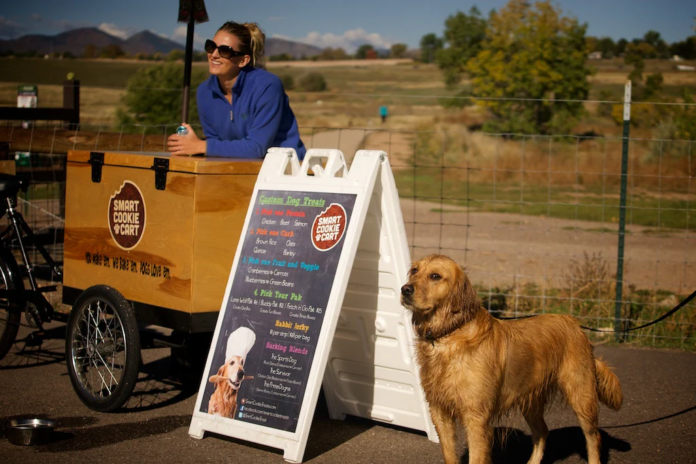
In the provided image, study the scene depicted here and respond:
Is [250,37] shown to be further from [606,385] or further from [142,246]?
[606,385]

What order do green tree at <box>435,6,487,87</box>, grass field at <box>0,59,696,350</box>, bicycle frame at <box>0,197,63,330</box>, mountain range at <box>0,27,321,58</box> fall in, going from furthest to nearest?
mountain range at <box>0,27,321,58</box> → green tree at <box>435,6,487,87</box> → grass field at <box>0,59,696,350</box> → bicycle frame at <box>0,197,63,330</box>

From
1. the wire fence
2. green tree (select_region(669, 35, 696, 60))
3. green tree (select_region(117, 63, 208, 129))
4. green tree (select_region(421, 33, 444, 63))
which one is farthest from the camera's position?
green tree (select_region(421, 33, 444, 63))

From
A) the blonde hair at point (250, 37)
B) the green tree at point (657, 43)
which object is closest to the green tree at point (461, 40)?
the green tree at point (657, 43)

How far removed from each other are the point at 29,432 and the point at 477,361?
2.83 metres

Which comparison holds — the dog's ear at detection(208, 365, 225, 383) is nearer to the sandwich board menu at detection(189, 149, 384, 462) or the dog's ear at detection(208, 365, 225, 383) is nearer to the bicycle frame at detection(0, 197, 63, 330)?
the sandwich board menu at detection(189, 149, 384, 462)

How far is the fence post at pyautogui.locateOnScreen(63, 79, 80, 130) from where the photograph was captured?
10.2 m

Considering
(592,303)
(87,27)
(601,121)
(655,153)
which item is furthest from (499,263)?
(87,27)

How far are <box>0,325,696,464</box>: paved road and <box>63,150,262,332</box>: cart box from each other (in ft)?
2.45

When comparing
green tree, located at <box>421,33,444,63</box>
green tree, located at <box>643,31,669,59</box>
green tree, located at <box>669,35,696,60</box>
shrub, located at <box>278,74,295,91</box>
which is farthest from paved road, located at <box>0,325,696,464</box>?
green tree, located at <box>421,33,444,63</box>

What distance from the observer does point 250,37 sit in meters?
5.69

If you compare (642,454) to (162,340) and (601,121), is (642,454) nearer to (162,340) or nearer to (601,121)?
(162,340)

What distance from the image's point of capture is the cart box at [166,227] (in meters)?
4.86

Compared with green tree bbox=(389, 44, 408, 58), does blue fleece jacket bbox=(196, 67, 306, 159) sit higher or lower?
lower

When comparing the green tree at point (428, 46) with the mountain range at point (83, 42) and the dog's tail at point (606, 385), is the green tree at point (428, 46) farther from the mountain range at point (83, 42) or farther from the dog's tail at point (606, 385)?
the dog's tail at point (606, 385)
